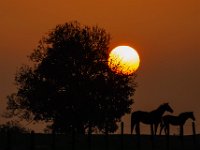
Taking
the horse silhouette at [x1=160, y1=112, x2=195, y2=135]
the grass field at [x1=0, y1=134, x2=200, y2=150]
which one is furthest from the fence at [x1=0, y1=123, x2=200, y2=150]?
the horse silhouette at [x1=160, y1=112, x2=195, y2=135]

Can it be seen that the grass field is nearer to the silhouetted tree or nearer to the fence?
the fence

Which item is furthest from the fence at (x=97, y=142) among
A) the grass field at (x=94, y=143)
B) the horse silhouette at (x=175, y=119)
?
the horse silhouette at (x=175, y=119)

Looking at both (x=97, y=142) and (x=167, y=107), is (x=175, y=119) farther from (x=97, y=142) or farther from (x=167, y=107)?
(x=97, y=142)

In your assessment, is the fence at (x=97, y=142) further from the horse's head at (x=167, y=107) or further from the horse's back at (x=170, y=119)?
the horse's head at (x=167, y=107)

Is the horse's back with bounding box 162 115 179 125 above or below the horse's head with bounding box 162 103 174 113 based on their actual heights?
below

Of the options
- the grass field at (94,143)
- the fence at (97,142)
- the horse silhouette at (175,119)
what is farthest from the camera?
the horse silhouette at (175,119)

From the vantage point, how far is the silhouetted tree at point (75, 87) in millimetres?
80875

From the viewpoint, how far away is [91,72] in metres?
82.2

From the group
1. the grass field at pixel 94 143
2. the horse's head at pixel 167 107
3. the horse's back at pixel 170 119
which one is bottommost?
the grass field at pixel 94 143

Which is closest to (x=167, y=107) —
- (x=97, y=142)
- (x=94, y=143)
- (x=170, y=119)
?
(x=170, y=119)

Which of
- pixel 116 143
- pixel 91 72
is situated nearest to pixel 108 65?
pixel 91 72

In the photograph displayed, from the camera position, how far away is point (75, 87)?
80.8 metres

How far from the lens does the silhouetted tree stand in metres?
80.9

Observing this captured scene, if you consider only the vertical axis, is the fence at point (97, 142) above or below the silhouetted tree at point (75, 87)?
below
